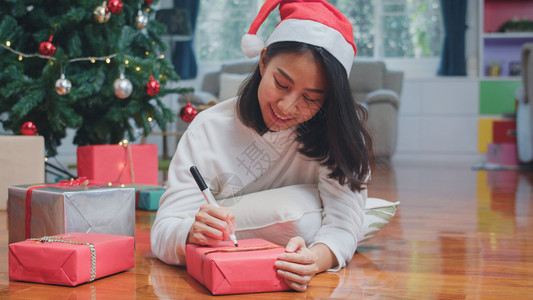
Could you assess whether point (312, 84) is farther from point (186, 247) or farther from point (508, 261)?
point (508, 261)

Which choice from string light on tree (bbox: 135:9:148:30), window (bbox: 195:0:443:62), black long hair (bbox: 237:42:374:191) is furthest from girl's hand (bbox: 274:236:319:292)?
window (bbox: 195:0:443:62)

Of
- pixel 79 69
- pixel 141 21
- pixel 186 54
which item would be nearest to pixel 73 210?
pixel 79 69

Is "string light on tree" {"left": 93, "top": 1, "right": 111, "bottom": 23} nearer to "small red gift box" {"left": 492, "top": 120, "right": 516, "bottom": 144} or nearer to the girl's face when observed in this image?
the girl's face

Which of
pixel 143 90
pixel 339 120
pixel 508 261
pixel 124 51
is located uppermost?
pixel 124 51

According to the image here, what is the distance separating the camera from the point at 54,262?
104 cm

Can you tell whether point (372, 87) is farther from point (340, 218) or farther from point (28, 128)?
point (340, 218)

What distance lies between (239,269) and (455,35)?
16.5ft

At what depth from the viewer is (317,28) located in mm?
1088

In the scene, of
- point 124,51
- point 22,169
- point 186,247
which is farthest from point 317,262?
point 124,51

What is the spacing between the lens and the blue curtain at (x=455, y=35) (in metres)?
5.45

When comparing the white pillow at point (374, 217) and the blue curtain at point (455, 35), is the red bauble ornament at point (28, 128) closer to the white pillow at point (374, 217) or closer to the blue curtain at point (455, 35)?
the white pillow at point (374, 217)

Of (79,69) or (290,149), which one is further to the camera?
(79,69)

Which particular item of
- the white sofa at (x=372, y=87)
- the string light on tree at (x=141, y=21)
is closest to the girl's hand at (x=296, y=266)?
the string light on tree at (x=141, y=21)

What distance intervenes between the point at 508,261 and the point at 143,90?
5.44ft
